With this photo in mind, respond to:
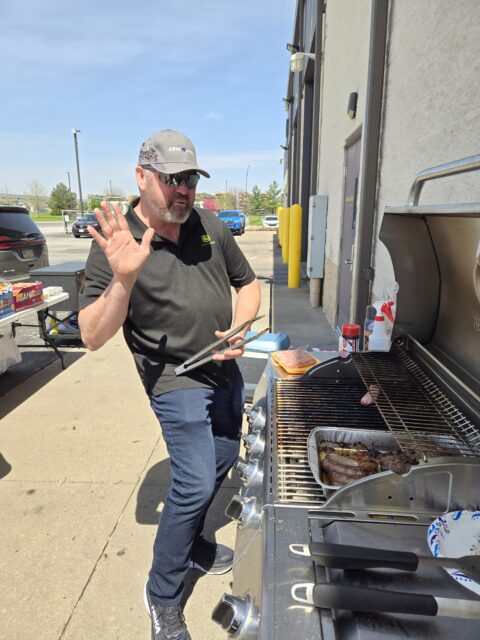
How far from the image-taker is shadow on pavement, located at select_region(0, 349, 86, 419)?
4.72 m

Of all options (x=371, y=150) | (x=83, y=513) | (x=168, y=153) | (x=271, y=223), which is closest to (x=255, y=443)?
(x=168, y=153)

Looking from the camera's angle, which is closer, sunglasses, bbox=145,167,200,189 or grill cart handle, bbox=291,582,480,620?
grill cart handle, bbox=291,582,480,620

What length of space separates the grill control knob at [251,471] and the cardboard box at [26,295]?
3661 mm

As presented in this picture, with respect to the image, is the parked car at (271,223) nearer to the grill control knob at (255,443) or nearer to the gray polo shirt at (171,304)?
the gray polo shirt at (171,304)

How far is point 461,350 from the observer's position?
1.77m

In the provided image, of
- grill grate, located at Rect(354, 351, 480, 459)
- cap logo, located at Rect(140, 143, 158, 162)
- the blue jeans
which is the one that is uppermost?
cap logo, located at Rect(140, 143, 158, 162)

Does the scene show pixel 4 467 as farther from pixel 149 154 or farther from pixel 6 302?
pixel 149 154

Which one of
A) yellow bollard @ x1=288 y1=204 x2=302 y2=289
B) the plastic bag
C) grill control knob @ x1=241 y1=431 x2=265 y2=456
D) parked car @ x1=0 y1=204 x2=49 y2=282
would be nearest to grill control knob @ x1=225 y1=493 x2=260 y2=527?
grill control knob @ x1=241 y1=431 x2=265 y2=456

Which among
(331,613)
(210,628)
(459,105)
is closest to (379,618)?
(331,613)

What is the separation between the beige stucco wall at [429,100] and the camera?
2203mm

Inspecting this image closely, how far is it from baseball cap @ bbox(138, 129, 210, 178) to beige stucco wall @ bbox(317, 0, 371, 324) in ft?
10.6

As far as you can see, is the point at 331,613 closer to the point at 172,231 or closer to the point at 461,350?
the point at 461,350

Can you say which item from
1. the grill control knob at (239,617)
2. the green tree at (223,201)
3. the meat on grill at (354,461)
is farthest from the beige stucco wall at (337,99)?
the green tree at (223,201)

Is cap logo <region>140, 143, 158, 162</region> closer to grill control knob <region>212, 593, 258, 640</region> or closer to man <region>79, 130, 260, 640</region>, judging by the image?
man <region>79, 130, 260, 640</region>
